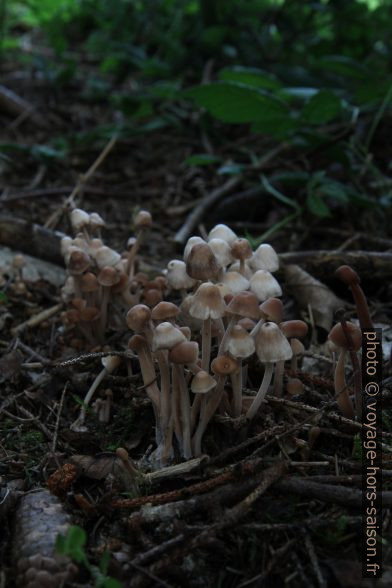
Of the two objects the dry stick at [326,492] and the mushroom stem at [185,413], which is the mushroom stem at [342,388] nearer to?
the dry stick at [326,492]

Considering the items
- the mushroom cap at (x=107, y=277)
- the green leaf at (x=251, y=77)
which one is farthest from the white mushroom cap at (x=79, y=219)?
the green leaf at (x=251, y=77)

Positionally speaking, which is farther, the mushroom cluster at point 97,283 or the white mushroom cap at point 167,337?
the mushroom cluster at point 97,283

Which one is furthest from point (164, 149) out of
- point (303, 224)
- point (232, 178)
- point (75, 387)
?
point (75, 387)

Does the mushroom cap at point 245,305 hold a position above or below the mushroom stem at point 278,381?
above

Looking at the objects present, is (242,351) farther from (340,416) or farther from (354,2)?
(354,2)

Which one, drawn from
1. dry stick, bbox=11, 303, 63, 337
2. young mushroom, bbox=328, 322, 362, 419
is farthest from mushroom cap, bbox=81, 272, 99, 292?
young mushroom, bbox=328, 322, 362, 419

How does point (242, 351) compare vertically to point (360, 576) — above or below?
above

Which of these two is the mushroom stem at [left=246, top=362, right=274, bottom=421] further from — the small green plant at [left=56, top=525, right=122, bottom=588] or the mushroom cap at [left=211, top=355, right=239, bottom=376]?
the small green plant at [left=56, top=525, right=122, bottom=588]
